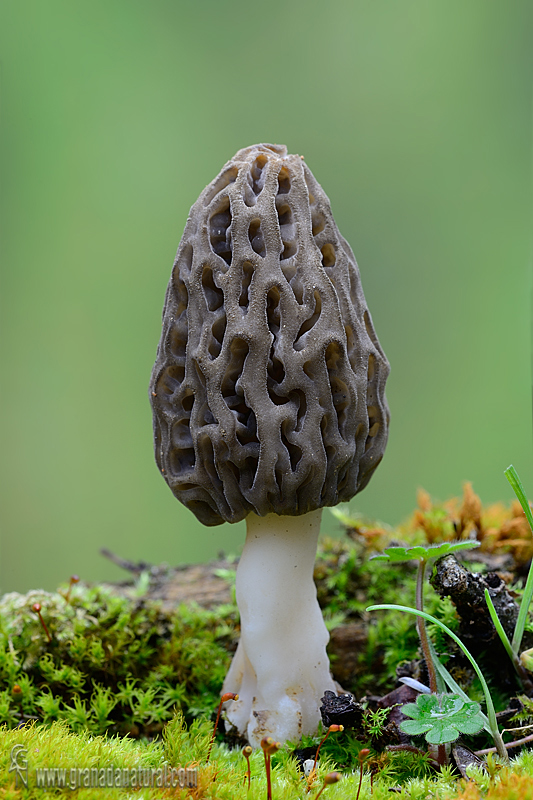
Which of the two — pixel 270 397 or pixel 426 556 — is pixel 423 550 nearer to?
pixel 426 556

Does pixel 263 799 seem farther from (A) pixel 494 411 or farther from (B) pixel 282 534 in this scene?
(A) pixel 494 411

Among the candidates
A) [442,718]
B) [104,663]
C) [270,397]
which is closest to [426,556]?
[442,718]

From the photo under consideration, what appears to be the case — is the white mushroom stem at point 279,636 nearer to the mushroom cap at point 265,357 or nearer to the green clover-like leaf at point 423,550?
the mushroom cap at point 265,357

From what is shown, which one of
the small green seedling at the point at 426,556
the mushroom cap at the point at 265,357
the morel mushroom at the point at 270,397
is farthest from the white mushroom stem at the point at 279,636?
the small green seedling at the point at 426,556

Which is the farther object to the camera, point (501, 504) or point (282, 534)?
point (501, 504)

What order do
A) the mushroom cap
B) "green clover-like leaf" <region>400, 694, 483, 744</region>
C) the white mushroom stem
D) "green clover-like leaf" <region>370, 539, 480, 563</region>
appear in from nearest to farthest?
1. "green clover-like leaf" <region>400, 694, 483, 744</region>
2. "green clover-like leaf" <region>370, 539, 480, 563</region>
3. the mushroom cap
4. the white mushroom stem

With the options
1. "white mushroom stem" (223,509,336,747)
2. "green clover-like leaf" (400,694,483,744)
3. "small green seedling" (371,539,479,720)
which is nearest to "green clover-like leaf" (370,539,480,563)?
"small green seedling" (371,539,479,720)

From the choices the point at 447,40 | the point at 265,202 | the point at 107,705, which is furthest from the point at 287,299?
the point at 447,40

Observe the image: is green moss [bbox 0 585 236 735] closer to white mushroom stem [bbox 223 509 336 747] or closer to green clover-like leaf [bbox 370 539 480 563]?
white mushroom stem [bbox 223 509 336 747]
